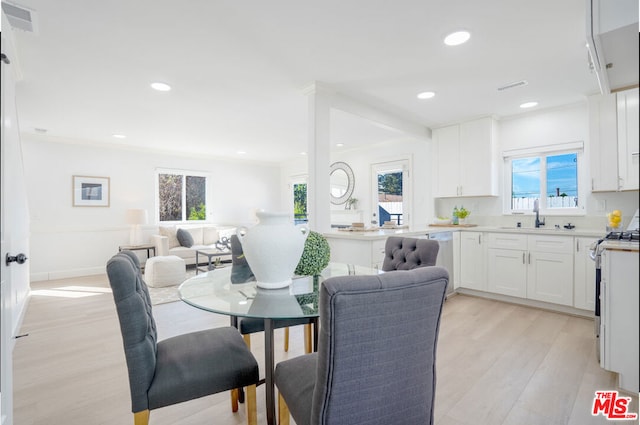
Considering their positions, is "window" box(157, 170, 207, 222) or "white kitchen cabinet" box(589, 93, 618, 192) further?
"window" box(157, 170, 207, 222)

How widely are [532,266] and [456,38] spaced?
2589mm

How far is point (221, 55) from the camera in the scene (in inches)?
101

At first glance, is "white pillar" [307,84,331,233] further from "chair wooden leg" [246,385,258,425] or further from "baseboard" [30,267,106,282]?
"baseboard" [30,267,106,282]

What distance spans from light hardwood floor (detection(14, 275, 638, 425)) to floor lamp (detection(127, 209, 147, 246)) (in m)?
2.24

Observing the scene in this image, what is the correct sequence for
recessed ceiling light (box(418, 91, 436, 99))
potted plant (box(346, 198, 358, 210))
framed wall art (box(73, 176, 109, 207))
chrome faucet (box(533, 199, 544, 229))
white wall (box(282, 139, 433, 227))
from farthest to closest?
1. potted plant (box(346, 198, 358, 210))
2. framed wall art (box(73, 176, 109, 207))
3. white wall (box(282, 139, 433, 227))
4. chrome faucet (box(533, 199, 544, 229))
5. recessed ceiling light (box(418, 91, 436, 99))

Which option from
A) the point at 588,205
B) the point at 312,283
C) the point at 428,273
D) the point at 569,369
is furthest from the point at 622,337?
the point at 588,205

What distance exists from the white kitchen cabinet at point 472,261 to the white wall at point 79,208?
5465mm

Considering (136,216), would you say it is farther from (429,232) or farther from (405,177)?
(429,232)

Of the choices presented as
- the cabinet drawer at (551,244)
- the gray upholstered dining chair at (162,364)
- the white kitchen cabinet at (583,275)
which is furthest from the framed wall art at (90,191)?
the white kitchen cabinet at (583,275)

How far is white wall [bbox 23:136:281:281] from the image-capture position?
16.9 ft

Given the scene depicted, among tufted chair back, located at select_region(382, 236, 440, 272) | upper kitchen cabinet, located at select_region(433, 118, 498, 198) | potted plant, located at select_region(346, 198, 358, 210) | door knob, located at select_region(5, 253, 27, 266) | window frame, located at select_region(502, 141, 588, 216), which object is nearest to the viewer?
door knob, located at select_region(5, 253, 27, 266)

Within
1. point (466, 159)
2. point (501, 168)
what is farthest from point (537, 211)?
point (466, 159)

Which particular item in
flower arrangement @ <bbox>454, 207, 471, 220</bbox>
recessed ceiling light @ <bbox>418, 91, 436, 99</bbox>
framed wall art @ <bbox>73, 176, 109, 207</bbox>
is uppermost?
recessed ceiling light @ <bbox>418, 91, 436, 99</bbox>

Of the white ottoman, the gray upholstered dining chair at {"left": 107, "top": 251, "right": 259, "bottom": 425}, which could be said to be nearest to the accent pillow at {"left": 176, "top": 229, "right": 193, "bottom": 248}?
the white ottoman
